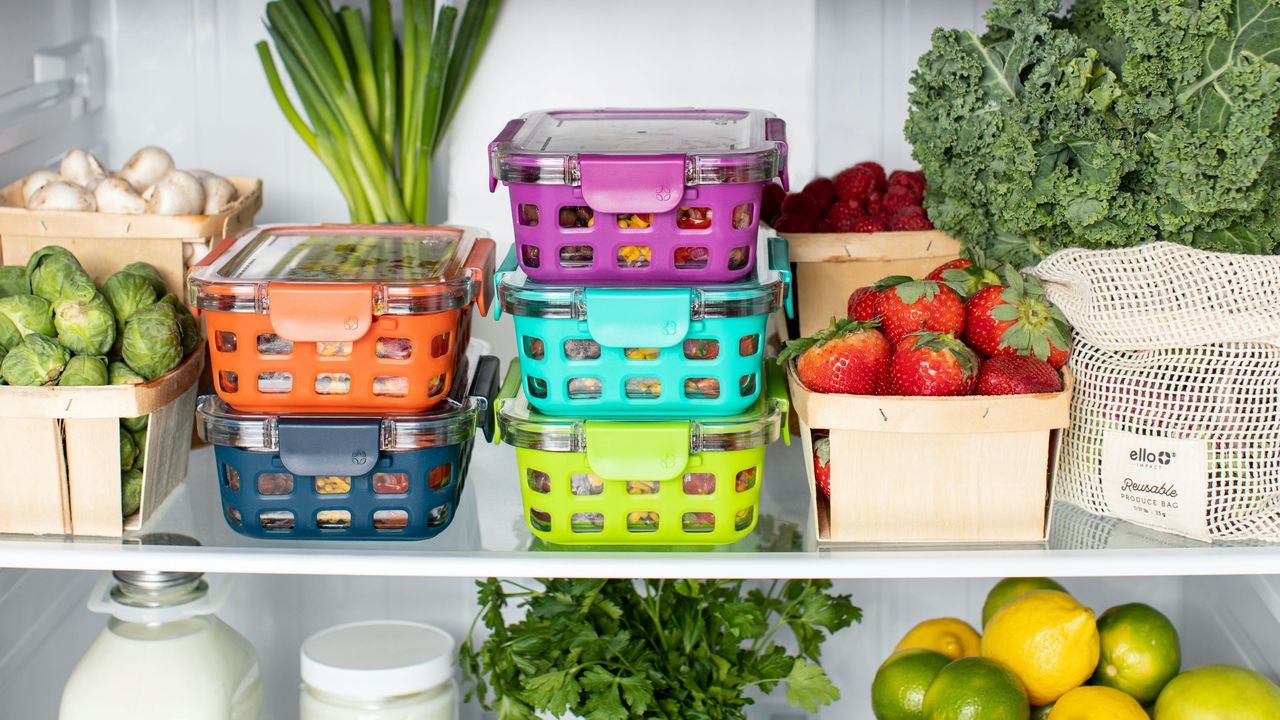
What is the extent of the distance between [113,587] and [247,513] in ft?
0.83

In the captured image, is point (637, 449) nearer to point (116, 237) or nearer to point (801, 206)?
point (801, 206)

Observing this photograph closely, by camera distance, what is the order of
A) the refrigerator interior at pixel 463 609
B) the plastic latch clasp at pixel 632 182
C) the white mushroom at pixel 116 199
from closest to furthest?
the plastic latch clasp at pixel 632 182 → the white mushroom at pixel 116 199 → the refrigerator interior at pixel 463 609

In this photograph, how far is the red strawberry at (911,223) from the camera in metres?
1.40

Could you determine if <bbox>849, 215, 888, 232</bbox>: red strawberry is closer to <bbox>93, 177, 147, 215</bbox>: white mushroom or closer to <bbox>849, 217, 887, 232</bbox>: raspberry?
<bbox>849, 217, 887, 232</bbox>: raspberry

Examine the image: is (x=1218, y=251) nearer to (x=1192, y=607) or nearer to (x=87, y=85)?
(x=1192, y=607)

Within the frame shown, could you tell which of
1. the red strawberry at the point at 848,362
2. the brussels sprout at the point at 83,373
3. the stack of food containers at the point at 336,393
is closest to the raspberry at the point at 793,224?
the red strawberry at the point at 848,362

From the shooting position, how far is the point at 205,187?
4.67 feet

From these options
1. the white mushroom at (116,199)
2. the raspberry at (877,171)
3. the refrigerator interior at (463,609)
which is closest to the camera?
the white mushroom at (116,199)

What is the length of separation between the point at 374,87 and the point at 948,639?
0.91 meters

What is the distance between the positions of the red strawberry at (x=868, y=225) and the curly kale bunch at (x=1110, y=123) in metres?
0.10

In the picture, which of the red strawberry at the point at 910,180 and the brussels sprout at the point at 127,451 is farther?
the red strawberry at the point at 910,180

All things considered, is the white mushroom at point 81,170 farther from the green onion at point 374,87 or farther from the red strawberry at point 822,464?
the red strawberry at point 822,464

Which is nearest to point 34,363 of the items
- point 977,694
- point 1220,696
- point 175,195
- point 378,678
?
point 175,195

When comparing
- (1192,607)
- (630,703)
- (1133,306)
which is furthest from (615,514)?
(1192,607)
